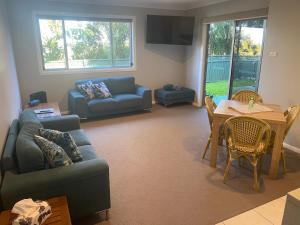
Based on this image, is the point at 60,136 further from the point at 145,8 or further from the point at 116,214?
the point at 145,8

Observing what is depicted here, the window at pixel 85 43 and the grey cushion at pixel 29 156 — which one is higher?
the window at pixel 85 43

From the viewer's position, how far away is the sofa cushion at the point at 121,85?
17.9 ft

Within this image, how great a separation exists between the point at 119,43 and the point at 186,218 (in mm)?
4587

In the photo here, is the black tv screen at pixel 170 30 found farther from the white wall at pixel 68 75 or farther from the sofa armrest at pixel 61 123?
the sofa armrest at pixel 61 123

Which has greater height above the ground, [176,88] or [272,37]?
[272,37]

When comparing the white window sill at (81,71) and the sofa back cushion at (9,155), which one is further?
the white window sill at (81,71)

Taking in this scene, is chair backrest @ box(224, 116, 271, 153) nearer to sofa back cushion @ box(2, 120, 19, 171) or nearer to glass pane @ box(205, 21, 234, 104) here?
sofa back cushion @ box(2, 120, 19, 171)

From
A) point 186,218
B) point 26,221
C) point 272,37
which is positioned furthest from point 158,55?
point 26,221

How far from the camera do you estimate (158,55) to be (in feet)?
20.1

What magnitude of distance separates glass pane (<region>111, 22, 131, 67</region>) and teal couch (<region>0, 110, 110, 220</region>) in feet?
13.0

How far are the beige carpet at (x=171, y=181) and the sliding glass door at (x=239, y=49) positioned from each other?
59.3 inches

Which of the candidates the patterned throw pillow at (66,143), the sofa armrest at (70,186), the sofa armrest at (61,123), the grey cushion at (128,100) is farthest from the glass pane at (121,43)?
the sofa armrest at (70,186)

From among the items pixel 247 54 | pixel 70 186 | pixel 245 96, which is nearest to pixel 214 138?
pixel 245 96

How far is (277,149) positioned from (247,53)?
2.72 metres
